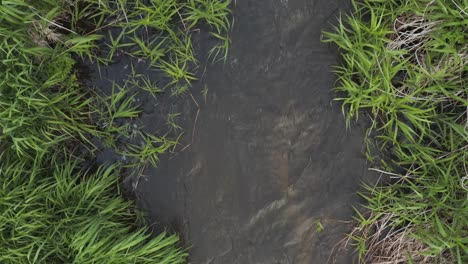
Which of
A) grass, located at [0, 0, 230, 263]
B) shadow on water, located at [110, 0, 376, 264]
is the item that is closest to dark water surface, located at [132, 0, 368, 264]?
shadow on water, located at [110, 0, 376, 264]

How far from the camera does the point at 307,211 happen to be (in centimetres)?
212

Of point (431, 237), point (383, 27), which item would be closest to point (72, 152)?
point (383, 27)

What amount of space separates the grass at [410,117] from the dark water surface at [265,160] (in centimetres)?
12

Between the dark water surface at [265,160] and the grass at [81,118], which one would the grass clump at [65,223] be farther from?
the dark water surface at [265,160]

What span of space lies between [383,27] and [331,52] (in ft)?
0.87

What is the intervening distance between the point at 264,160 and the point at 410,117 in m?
0.73

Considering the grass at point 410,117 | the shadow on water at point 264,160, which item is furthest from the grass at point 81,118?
the grass at point 410,117

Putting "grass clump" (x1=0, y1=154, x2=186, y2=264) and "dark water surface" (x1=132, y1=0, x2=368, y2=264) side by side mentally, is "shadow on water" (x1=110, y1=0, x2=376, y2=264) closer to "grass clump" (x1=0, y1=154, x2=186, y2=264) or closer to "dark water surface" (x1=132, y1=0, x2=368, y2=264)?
"dark water surface" (x1=132, y1=0, x2=368, y2=264)

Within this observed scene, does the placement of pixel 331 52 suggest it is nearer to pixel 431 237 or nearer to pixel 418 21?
pixel 418 21

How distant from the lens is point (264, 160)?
2115mm

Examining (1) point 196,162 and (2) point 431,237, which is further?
(1) point 196,162

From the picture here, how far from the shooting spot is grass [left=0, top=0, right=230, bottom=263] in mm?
1859

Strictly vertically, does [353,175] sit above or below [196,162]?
below

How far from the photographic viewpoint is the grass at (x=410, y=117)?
75.0 inches
